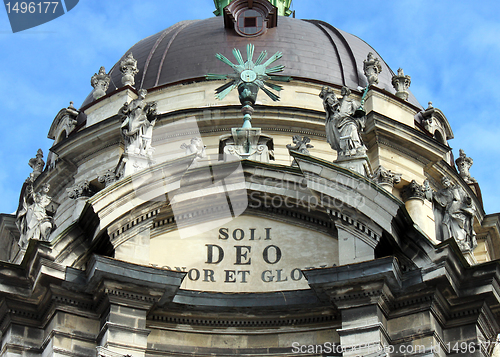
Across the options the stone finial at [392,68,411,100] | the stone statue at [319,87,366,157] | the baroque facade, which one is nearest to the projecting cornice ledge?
the baroque facade

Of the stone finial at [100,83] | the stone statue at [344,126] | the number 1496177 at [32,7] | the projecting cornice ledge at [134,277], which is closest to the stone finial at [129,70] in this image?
the stone finial at [100,83]

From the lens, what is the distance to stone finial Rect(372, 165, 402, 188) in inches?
883

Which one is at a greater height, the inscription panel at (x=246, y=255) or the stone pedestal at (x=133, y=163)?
the stone pedestal at (x=133, y=163)

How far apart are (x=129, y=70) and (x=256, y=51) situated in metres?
3.73

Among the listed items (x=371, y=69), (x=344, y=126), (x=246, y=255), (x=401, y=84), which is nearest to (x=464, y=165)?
(x=401, y=84)

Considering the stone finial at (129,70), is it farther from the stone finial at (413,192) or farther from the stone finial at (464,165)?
the stone finial at (464,165)

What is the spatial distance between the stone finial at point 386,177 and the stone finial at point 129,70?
7670 millimetres

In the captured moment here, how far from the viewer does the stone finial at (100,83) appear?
26.2 metres

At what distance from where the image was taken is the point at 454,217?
16375mm

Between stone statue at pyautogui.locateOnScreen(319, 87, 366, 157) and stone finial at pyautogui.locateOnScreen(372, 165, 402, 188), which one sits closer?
stone statue at pyautogui.locateOnScreen(319, 87, 366, 157)

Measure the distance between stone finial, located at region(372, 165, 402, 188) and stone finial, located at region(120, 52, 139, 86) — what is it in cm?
767

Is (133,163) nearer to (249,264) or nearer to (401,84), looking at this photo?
(249,264)

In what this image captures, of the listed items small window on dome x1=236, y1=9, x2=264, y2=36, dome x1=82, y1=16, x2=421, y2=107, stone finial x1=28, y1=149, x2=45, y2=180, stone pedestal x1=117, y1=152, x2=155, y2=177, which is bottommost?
stone pedestal x1=117, y1=152, x2=155, y2=177

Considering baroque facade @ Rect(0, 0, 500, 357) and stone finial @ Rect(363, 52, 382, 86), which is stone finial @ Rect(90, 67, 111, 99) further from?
baroque facade @ Rect(0, 0, 500, 357)
